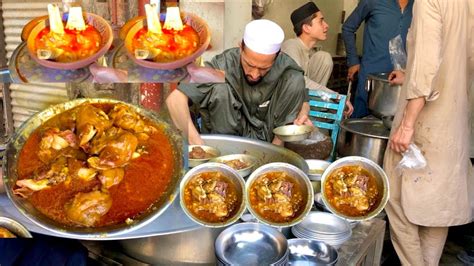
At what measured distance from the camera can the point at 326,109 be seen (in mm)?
3496

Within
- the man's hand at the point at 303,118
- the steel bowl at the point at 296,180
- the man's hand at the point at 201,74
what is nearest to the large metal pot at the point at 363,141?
the man's hand at the point at 303,118

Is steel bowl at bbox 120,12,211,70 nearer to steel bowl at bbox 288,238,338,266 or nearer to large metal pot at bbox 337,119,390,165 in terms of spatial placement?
steel bowl at bbox 288,238,338,266

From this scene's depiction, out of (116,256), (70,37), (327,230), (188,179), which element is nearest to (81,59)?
(70,37)

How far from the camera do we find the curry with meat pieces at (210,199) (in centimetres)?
147

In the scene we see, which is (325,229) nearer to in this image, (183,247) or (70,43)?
(183,247)

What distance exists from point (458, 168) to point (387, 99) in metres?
0.73

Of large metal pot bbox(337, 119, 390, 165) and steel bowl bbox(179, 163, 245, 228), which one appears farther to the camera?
large metal pot bbox(337, 119, 390, 165)

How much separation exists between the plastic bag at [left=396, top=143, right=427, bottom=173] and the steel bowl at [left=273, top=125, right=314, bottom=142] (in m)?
0.64

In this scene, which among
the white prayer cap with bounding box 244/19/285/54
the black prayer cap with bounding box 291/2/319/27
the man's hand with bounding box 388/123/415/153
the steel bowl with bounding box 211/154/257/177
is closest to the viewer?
the steel bowl with bounding box 211/154/257/177

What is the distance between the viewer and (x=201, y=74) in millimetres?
1373

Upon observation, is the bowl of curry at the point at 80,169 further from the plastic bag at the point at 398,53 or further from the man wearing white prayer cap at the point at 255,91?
the plastic bag at the point at 398,53

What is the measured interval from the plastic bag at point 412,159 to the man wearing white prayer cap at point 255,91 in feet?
2.11

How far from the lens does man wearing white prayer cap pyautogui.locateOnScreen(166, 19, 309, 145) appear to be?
2221 mm

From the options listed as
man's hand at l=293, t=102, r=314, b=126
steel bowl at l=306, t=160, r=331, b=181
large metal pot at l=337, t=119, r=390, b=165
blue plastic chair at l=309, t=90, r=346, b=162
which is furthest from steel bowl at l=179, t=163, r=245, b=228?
blue plastic chair at l=309, t=90, r=346, b=162
